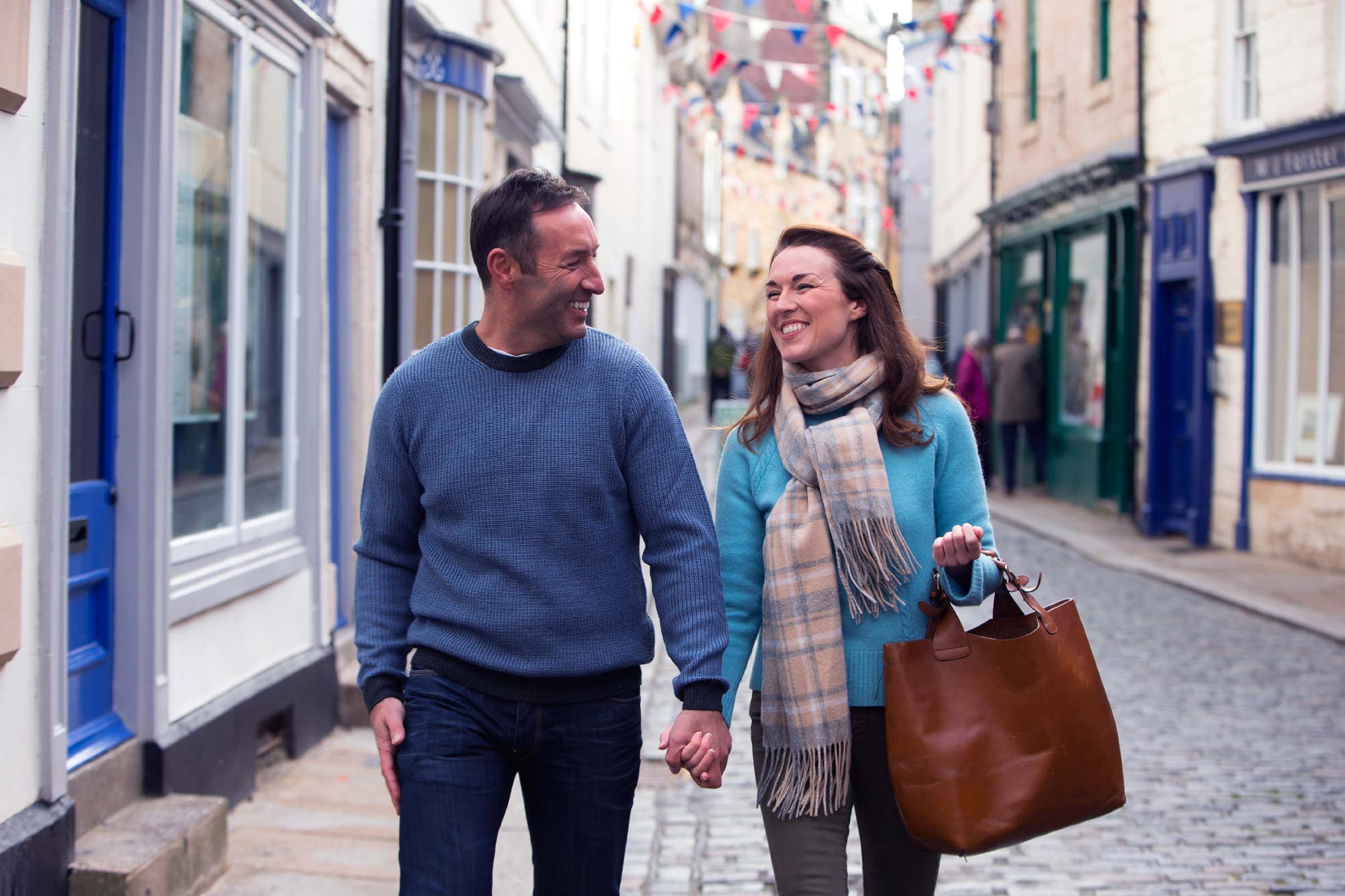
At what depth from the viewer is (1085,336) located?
16297 mm

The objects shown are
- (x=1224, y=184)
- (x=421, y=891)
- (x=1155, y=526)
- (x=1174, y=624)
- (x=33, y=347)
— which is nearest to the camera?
(x=421, y=891)

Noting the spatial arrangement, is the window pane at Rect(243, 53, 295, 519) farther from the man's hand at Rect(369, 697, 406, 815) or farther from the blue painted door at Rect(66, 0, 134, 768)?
the man's hand at Rect(369, 697, 406, 815)

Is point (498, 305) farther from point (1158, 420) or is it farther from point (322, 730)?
point (1158, 420)

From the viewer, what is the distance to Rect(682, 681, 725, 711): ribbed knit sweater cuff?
2529mm

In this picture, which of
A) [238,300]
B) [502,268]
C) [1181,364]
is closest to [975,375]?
[1181,364]

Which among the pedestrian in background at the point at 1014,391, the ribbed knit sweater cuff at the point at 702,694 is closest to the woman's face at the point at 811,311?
the ribbed knit sweater cuff at the point at 702,694

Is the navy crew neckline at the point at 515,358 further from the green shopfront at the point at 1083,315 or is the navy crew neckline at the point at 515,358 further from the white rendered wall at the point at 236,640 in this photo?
the green shopfront at the point at 1083,315

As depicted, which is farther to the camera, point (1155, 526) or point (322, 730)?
point (1155, 526)

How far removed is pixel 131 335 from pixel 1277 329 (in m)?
9.82

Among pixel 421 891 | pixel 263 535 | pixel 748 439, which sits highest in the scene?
pixel 748 439

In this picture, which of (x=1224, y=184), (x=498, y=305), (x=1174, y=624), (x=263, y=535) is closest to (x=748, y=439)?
(x=498, y=305)

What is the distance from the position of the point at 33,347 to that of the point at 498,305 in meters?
1.52

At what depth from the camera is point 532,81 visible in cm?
1130

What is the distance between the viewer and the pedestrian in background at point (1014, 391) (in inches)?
670
